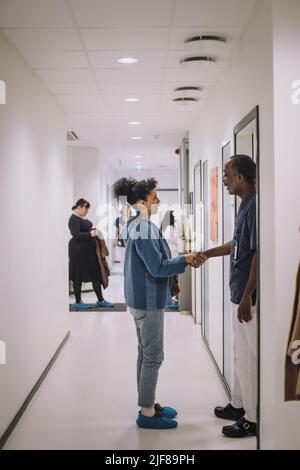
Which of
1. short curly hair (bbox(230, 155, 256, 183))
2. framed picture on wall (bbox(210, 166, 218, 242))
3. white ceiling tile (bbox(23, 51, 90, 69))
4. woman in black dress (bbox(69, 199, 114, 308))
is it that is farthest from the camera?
woman in black dress (bbox(69, 199, 114, 308))

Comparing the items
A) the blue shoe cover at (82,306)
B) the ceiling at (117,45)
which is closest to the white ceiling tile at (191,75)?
the ceiling at (117,45)

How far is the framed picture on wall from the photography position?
191 inches

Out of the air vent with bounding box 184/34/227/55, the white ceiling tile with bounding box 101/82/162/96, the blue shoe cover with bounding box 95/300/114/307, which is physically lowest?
the blue shoe cover with bounding box 95/300/114/307

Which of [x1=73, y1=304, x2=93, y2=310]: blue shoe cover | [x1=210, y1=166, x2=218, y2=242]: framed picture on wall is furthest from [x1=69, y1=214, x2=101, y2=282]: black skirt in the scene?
[x1=210, y1=166, x2=218, y2=242]: framed picture on wall

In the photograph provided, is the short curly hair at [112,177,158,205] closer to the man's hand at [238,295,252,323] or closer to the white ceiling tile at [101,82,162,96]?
the man's hand at [238,295,252,323]

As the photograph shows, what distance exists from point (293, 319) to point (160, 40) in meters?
2.09

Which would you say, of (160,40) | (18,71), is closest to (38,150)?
(18,71)

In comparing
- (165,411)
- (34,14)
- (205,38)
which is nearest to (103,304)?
(165,411)

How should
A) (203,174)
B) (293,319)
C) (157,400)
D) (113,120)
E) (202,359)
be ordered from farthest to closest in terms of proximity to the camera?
(113,120) < (203,174) < (202,359) < (157,400) < (293,319)

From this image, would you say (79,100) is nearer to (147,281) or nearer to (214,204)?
(214,204)

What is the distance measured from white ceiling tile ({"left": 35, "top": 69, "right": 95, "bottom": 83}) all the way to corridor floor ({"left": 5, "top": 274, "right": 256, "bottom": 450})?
8.29ft

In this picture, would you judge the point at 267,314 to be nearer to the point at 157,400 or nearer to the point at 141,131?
the point at 157,400

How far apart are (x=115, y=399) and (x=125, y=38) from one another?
259cm

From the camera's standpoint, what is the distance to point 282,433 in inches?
108
